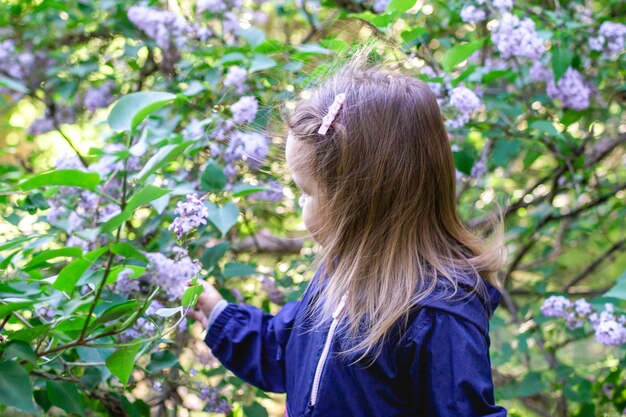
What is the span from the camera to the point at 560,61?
1.60 metres

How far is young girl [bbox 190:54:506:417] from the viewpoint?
1.04 metres

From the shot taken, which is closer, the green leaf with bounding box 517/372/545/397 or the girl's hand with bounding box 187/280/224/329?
the girl's hand with bounding box 187/280/224/329

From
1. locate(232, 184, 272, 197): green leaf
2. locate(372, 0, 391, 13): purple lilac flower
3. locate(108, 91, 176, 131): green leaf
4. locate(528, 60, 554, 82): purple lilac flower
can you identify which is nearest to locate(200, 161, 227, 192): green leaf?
locate(232, 184, 272, 197): green leaf

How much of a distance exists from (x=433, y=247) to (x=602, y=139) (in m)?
1.39

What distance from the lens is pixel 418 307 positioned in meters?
1.06

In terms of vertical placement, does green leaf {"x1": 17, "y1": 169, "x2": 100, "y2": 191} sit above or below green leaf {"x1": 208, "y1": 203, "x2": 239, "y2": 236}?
above

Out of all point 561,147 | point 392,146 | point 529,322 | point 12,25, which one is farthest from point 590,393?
point 12,25

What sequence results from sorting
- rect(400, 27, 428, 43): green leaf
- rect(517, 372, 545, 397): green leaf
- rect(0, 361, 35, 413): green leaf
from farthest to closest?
rect(517, 372, 545, 397): green leaf < rect(400, 27, 428, 43): green leaf < rect(0, 361, 35, 413): green leaf

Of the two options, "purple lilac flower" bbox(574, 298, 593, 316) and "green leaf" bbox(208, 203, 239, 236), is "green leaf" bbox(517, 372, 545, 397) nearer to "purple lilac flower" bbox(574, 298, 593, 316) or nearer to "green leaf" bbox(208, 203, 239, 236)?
"purple lilac flower" bbox(574, 298, 593, 316)

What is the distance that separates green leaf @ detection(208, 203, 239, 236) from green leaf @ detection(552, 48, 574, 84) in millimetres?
805

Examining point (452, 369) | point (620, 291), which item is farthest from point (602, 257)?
point (452, 369)

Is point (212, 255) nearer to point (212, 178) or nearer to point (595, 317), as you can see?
point (212, 178)

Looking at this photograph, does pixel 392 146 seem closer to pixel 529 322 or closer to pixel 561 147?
pixel 561 147

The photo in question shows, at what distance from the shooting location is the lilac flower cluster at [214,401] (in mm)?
1374
